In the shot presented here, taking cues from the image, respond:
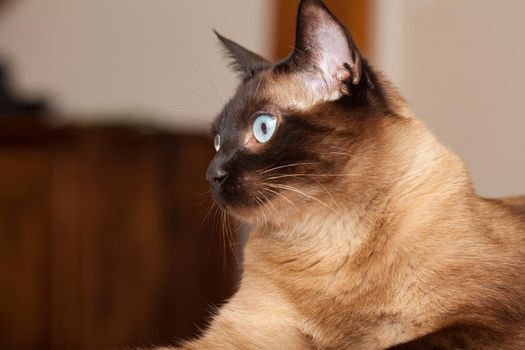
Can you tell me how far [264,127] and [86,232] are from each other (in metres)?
1.99

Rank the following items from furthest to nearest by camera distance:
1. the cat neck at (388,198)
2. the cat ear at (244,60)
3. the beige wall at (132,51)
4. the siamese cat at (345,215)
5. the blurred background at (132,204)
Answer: the beige wall at (132,51), the blurred background at (132,204), the cat ear at (244,60), the cat neck at (388,198), the siamese cat at (345,215)

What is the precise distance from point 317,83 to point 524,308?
0.51 meters

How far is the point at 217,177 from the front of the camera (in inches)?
55.7

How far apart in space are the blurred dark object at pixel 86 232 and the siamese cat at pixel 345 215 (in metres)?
1.79

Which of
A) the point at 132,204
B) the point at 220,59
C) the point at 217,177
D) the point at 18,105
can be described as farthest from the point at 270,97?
the point at 18,105

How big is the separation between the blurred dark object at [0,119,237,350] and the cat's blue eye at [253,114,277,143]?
5.92 feet

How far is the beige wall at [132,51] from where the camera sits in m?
3.45

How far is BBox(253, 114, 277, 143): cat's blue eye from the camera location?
1.39 metres

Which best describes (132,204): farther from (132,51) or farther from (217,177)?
(217,177)

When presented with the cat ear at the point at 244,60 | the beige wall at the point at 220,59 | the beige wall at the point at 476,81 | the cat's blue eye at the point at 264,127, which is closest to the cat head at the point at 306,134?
the cat's blue eye at the point at 264,127

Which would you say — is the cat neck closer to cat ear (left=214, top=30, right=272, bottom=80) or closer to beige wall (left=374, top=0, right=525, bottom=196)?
cat ear (left=214, top=30, right=272, bottom=80)

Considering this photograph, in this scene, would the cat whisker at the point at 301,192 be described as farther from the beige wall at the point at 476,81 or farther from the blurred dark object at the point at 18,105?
the blurred dark object at the point at 18,105

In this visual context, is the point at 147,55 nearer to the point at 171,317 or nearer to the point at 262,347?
the point at 171,317

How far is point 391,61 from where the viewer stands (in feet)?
9.07
